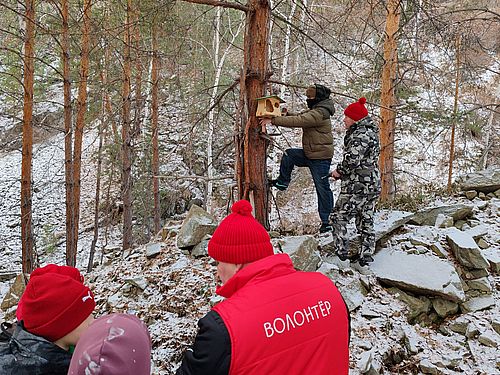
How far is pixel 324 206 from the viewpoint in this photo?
5496 mm

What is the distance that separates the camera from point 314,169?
5258 mm

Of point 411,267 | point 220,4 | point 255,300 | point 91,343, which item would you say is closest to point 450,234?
point 411,267

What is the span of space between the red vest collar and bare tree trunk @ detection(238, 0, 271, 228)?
278 cm

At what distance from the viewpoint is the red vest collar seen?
5.61ft

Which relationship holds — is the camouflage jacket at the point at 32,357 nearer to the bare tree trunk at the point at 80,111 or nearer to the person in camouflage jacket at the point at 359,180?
the person in camouflage jacket at the point at 359,180

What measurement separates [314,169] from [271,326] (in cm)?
392

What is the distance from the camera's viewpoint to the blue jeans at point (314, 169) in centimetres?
524

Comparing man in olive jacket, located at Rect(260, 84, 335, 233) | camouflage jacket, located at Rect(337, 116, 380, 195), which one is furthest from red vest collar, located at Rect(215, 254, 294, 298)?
camouflage jacket, located at Rect(337, 116, 380, 195)

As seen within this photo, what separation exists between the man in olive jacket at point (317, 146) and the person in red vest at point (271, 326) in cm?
309

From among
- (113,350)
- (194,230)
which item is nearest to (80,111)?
(194,230)

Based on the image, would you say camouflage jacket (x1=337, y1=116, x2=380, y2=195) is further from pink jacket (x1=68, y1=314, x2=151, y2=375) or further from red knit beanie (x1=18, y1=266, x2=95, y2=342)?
pink jacket (x1=68, y1=314, x2=151, y2=375)

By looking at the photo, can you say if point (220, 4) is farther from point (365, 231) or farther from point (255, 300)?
point (255, 300)

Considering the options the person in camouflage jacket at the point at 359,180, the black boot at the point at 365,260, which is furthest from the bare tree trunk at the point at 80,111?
the black boot at the point at 365,260

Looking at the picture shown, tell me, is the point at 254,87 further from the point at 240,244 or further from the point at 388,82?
the point at 388,82
